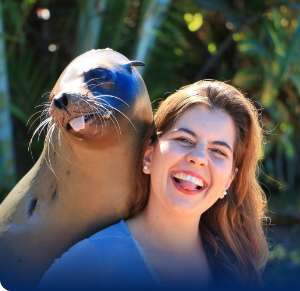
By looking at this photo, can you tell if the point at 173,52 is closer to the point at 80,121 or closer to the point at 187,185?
the point at 80,121

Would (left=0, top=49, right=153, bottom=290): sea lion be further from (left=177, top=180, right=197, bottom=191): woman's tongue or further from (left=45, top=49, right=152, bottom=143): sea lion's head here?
(left=177, top=180, right=197, bottom=191): woman's tongue

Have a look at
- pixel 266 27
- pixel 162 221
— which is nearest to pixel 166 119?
pixel 162 221

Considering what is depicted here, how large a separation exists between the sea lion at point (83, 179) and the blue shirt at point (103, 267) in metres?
0.38

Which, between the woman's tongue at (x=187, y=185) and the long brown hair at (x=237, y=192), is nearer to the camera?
the woman's tongue at (x=187, y=185)

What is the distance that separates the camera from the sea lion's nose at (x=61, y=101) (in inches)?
89.3

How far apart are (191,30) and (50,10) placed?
1.54 metres

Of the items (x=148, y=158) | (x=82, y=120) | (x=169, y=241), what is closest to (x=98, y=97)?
(x=82, y=120)

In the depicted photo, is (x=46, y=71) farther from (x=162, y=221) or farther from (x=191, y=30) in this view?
(x=162, y=221)

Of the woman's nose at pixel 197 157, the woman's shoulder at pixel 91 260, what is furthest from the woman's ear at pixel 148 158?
the woman's shoulder at pixel 91 260

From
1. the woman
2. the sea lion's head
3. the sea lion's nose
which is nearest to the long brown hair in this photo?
the woman

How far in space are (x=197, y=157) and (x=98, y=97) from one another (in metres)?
0.42

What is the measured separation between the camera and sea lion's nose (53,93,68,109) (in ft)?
7.44

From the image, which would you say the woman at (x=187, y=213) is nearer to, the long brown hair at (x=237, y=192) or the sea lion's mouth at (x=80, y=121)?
the long brown hair at (x=237, y=192)

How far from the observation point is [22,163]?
6676 millimetres
